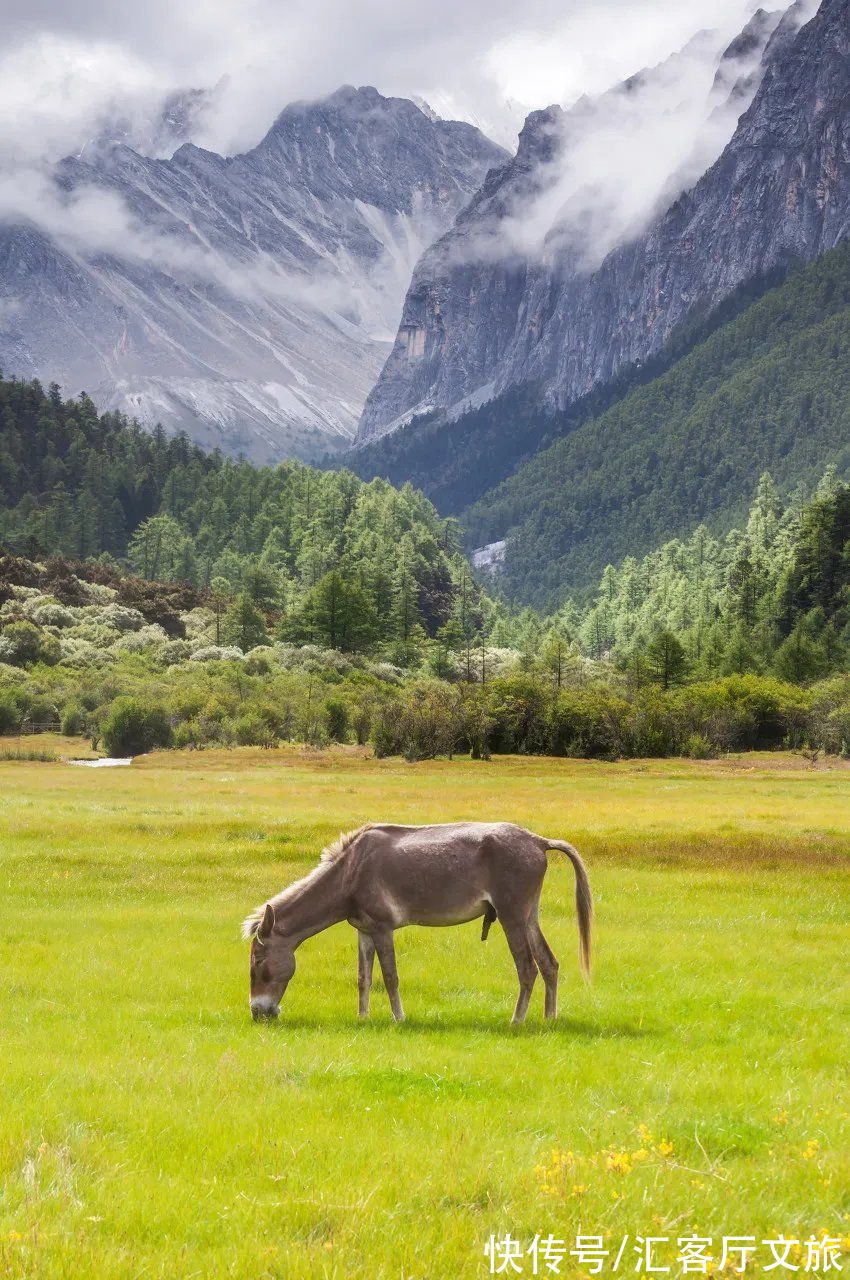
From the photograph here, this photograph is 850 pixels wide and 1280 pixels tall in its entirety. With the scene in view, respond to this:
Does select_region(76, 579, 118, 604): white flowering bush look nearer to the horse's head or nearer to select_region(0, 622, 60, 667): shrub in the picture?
select_region(0, 622, 60, 667): shrub

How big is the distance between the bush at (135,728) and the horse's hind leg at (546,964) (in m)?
97.6

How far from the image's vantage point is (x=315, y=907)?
14.5 meters

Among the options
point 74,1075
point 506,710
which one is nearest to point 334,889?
point 74,1075

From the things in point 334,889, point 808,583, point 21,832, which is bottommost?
point 21,832

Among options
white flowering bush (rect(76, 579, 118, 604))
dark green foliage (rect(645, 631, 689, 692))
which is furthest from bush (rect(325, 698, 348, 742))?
white flowering bush (rect(76, 579, 118, 604))

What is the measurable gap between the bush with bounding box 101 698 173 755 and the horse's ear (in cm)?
9612

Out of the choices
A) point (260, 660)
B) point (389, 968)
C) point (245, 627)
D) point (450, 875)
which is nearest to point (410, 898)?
point (450, 875)

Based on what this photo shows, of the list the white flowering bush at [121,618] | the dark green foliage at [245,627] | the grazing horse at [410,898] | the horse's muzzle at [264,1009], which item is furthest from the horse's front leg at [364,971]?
the white flowering bush at [121,618]

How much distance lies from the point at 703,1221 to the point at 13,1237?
15.5 feet

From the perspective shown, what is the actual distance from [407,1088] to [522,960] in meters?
3.75

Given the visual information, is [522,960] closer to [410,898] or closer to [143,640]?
[410,898]

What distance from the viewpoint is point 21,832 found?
3759 centimetres

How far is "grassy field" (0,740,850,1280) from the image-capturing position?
7.10 m

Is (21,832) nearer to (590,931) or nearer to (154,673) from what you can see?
(590,931)
